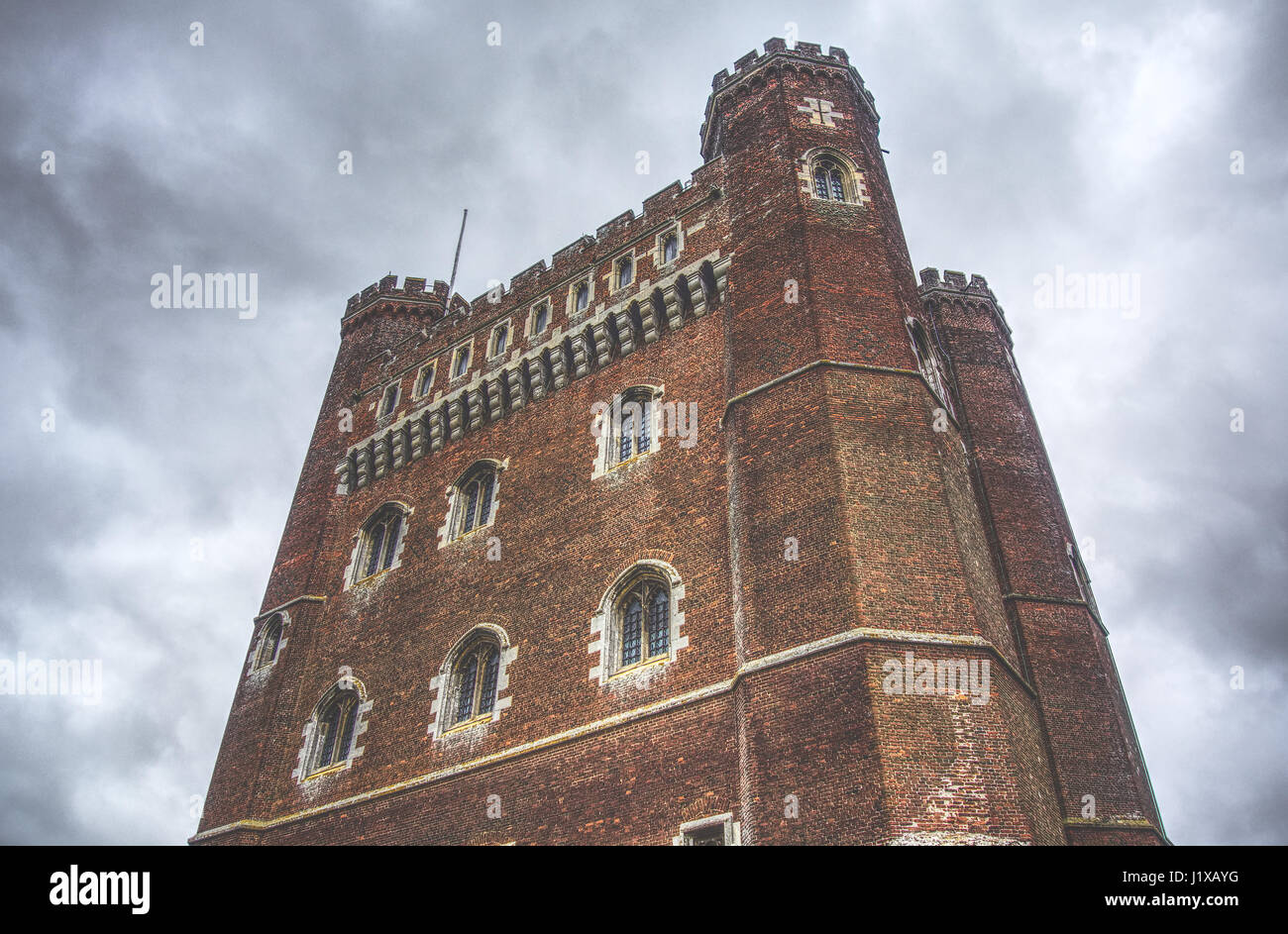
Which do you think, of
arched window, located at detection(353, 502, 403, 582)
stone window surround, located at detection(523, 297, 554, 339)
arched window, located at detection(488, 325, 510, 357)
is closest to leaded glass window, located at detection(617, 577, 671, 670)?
arched window, located at detection(353, 502, 403, 582)

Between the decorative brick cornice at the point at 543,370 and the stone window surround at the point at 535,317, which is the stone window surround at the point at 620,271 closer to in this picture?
the decorative brick cornice at the point at 543,370

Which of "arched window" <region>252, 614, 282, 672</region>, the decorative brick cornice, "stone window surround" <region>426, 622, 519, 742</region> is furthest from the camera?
"arched window" <region>252, 614, 282, 672</region>

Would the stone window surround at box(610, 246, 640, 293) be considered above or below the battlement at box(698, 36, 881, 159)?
below

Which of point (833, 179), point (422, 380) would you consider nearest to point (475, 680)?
point (422, 380)

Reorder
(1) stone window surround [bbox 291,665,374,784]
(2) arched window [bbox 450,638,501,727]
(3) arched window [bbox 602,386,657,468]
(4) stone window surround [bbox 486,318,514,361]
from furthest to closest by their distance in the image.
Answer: (4) stone window surround [bbox 486,318,514,361] < (1) stone window surround [bbox 291,665,374,784] < (3) arched window [bbox 602,386,657,468] < (2) arched window [bbox 450,638,501,727]

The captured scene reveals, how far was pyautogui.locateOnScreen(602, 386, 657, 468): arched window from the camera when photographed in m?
19.8

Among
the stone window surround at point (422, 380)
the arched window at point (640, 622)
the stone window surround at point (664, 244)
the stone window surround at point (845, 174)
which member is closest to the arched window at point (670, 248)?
the stone window surround at point (664, 244)

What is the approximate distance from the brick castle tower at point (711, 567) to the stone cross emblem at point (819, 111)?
0.37 ft

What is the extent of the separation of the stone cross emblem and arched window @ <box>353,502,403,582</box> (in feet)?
45.9

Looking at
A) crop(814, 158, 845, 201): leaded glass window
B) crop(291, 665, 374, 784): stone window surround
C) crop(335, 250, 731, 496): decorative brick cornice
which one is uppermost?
crop(814, 158, 845, 201): leaded glass window

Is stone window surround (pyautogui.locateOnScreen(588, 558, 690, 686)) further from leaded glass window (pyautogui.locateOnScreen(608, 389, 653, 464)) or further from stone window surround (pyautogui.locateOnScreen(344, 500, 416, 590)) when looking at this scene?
stone window surround (pyautogui.locateOnScreen(344, 500, 416, 590))
